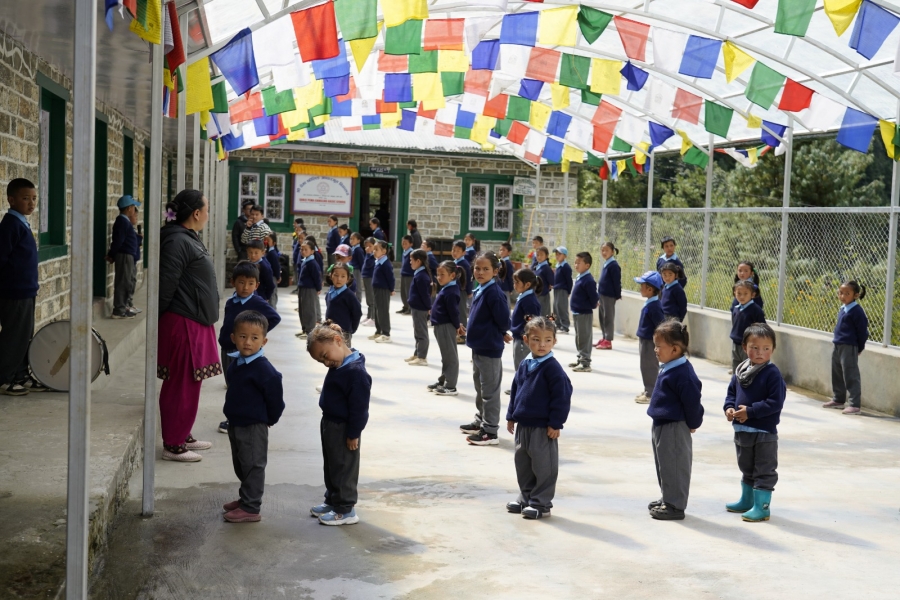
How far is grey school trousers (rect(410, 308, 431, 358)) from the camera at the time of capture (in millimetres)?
13352

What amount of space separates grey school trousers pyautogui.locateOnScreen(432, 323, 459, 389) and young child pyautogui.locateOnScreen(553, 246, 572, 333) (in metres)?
6.49

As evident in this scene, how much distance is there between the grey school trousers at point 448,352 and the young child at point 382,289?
15.4ft

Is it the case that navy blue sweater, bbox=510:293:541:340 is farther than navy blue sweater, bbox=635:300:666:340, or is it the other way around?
navy blue sweater, bbox=635:300:666:340

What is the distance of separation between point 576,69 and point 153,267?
31.3ft

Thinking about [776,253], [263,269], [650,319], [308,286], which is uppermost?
[776,253]

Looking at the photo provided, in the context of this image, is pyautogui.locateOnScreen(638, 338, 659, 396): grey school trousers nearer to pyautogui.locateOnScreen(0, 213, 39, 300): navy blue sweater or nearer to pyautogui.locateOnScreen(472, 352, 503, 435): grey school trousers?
pyautogui.locateOnScreen(472, 352, 503, 435): grey school trousers

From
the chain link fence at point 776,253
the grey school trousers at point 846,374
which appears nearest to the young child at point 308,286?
the chain link fence at point 776,253

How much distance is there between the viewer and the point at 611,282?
52.9 ft

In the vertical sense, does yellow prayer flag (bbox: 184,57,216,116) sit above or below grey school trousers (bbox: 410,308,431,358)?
above

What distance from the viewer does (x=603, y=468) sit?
7.80 metres

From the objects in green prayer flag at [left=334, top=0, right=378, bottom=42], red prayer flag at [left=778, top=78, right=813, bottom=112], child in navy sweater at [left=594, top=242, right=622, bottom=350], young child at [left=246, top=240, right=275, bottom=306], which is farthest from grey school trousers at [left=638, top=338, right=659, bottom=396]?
child in navy sweater at [left=594, top=242, right=622, bottom=350]

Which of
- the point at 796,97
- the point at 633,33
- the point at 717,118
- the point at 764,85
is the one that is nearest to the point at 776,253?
the point at 717,118

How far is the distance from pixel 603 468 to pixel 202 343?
3174 millimetres

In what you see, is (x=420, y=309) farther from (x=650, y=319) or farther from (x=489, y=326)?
(x=489, y=326)
